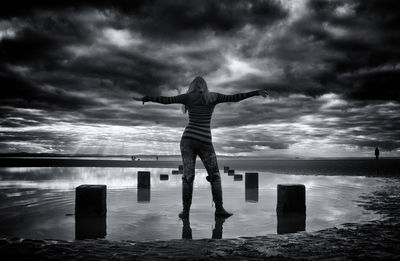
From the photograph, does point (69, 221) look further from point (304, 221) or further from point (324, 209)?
point (324, 209)

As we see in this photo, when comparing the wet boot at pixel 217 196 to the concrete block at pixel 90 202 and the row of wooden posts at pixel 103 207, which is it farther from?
the concrete block at pixel 90 202

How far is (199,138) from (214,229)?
6.86 feet

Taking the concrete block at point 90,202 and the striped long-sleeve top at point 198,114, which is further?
the striped long-sleeve top at point 198,114

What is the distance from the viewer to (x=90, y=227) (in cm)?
584

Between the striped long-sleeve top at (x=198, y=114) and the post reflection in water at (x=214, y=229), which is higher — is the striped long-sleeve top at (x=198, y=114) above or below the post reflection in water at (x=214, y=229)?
above

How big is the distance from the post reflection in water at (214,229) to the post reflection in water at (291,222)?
1.02 metres

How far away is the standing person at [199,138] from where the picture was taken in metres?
7.07

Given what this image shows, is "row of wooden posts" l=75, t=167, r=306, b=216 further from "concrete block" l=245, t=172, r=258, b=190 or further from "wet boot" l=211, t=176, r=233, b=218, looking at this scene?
"concrete block" l=245, t=172, r=258, b=190

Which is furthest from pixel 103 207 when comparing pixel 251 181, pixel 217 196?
pixel 251 181

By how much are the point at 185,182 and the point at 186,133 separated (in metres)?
1.06

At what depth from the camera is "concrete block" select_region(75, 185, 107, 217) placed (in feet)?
22.9

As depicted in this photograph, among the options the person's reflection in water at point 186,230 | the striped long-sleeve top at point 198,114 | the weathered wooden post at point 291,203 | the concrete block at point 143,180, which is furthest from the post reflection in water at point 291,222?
the concrete block at point 143,180

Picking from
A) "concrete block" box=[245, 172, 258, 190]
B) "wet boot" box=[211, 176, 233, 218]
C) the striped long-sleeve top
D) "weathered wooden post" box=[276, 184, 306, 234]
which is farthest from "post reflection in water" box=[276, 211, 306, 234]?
"concrete block" box=[245, 172, 258, 190]

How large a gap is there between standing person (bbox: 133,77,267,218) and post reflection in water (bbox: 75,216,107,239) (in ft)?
5.85
